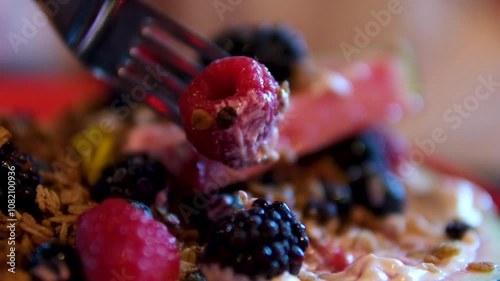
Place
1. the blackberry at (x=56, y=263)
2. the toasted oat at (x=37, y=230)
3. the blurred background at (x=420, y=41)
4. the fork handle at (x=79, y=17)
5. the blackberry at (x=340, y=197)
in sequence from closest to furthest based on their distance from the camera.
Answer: the blackberry at (x=56, y=263) < the toasted oat at (x=37, y=230) < the fork handle at (x=79, y=17) < the blackberry at (x=340, y=197) < the blurred background at (x=420, y=41)

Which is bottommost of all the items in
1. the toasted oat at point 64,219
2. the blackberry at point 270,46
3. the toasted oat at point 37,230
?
the toasted oat at point 37,230

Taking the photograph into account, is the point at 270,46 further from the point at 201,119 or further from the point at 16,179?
the point at 16,179

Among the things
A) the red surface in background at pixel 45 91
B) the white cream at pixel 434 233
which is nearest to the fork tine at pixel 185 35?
the white cream at pixel 434 233

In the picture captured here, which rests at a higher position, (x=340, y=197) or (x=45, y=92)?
(x=340, y=197)

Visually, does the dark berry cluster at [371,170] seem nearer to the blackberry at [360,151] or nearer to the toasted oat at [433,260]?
the blackberry at [360,151]

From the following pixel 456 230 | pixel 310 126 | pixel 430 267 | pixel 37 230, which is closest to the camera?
pixel 37 230

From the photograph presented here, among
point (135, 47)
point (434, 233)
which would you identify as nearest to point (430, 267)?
point (434, 233)

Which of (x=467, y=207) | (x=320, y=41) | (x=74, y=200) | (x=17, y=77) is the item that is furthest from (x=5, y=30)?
(x=467, y=207)

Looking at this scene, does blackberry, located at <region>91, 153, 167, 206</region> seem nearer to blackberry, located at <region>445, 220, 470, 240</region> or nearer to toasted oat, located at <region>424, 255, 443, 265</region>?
toasted oat, located at <region>424, 255, 443, 265</region>
